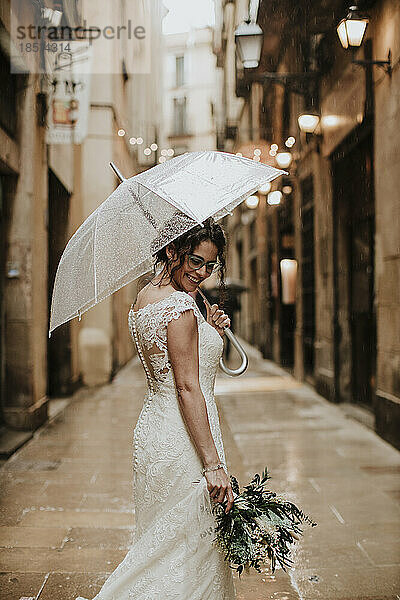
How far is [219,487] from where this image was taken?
2.57m

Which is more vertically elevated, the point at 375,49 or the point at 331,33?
the point at 331,33

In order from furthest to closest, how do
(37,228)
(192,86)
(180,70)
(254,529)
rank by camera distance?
1. (180,70)
2. (192,86)
3. (37,228)
4. (254,529)

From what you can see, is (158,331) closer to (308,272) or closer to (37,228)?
(37,228)

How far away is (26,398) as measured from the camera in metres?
Result: 8.05

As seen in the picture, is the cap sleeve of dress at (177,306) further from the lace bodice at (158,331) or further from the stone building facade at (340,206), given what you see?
the stone building facade at (340,206)

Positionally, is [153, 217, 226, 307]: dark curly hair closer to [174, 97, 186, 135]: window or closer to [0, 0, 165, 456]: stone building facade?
[0, 0, 165, 456]: stone building facade

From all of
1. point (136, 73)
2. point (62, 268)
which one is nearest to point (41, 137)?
point (62, 268)

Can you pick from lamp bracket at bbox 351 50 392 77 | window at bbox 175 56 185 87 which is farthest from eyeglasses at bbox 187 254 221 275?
window at bbox 175 56 185 87

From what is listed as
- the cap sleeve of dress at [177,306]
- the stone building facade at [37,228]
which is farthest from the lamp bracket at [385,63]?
the cap sleeve of dress at [177,306]

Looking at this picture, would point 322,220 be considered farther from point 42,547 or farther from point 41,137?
point 42,547

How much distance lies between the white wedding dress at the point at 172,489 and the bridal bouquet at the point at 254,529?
0.11m

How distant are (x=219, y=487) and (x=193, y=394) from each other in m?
A: 0.38

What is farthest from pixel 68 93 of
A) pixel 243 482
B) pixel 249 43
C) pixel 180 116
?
pixel 180 116

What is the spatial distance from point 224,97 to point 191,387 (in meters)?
30.8
